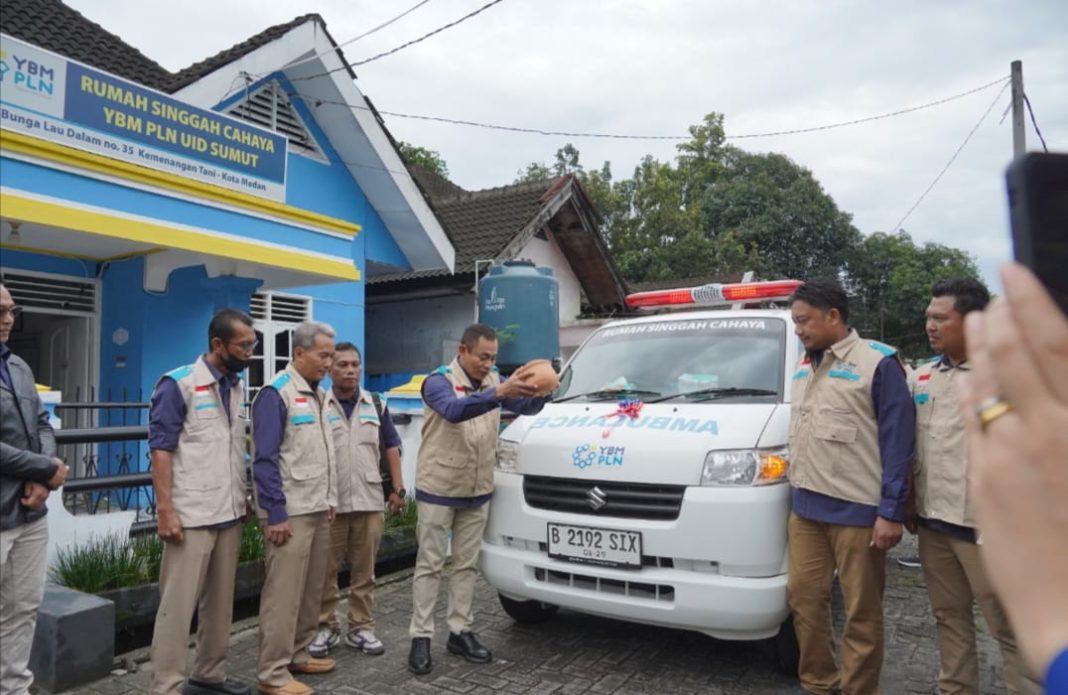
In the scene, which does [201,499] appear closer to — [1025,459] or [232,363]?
[232,363]

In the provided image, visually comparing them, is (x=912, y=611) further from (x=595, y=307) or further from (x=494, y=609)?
(x=595, y=307)

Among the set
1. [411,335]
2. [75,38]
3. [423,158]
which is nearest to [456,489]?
[75,38]

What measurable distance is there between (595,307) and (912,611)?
1227 cm

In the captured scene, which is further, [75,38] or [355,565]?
[75,38]

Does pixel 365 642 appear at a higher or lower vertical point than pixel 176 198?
lower

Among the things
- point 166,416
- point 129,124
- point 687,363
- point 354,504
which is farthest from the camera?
point 129,124

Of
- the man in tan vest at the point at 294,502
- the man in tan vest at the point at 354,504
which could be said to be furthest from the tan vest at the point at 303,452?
the man in tan vest at the point at 354,504

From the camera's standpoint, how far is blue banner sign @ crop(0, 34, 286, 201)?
5489mm

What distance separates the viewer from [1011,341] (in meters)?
0.60

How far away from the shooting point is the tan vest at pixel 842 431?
3189 millimetres

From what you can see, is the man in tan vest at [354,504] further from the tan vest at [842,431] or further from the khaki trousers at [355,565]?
the tan vest at [842,431]

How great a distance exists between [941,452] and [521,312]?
285 inches

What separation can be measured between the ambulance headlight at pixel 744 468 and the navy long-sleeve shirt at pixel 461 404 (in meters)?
0.95

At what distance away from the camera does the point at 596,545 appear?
364 cm
